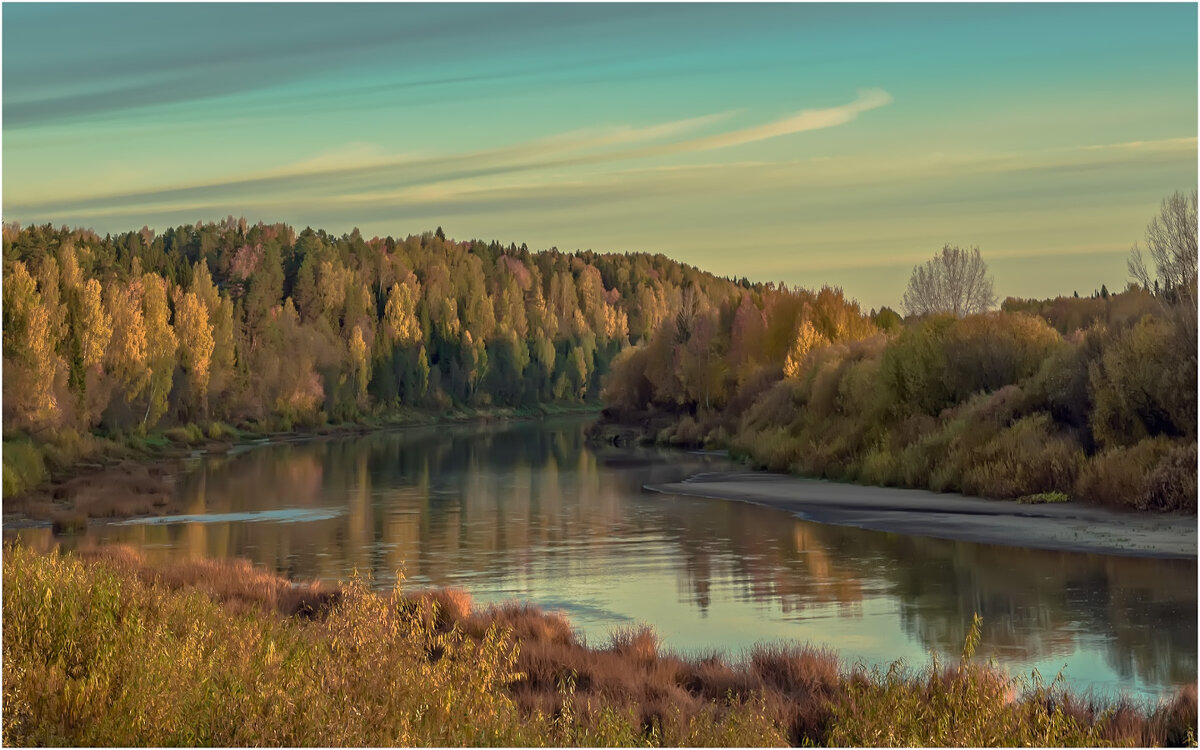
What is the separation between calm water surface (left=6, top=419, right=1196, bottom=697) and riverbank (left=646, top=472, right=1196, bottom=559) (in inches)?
35.3

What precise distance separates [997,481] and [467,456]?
116 ft

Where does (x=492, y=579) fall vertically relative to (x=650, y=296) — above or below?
below

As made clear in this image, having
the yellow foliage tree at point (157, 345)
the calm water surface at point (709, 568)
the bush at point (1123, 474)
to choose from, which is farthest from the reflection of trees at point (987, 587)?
the yellow foliage tree at point (157, 345)

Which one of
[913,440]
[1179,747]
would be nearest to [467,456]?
[913,440]

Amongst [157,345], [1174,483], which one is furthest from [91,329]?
[1174,483]

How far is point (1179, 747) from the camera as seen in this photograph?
1167 centimetres

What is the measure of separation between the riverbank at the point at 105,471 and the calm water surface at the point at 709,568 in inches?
63.7

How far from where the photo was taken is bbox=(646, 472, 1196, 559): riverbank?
1011 inches

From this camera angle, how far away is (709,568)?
81.9 feet

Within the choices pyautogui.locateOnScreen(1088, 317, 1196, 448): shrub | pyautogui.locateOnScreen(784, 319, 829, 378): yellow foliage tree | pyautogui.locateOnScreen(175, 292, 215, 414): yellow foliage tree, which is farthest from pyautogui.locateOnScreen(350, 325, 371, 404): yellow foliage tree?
pyautogui.locateOnScreen(1088, 317, 1196, 448): shrub

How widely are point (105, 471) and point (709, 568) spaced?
3394cm

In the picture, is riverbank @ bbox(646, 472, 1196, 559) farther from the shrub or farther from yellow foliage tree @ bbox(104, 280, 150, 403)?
yellow foliage tree @ bbox(104, 280, 150, 403)

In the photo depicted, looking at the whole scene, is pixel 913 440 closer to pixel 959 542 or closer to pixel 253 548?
pixel 959 542

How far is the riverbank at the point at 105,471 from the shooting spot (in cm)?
3700
